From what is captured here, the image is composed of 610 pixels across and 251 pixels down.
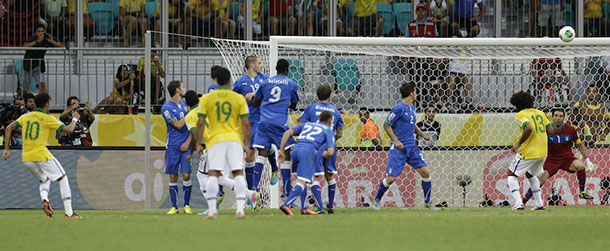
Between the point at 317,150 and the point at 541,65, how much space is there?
7.52 meters

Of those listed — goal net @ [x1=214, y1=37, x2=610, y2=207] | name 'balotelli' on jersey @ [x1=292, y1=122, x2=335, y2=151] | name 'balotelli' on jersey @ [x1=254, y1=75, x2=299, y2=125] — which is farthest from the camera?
goal net @ [x1=214, y1=37, x2=610, y2=207]

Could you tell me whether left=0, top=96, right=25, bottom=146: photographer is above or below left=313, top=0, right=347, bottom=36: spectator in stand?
below

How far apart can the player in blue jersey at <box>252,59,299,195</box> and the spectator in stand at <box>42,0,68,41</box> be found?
9348 millimetres

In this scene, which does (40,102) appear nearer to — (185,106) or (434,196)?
(185,106)

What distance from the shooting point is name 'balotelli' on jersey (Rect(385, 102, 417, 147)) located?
1570 cm

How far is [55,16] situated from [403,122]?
10104 mm

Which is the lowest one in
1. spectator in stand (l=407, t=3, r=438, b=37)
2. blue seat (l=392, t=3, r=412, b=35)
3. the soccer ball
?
the soccer ball

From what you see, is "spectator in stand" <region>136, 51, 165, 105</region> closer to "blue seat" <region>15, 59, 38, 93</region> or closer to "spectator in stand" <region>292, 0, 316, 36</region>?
"blue seat" <region>15, 59, 38, 93</region>

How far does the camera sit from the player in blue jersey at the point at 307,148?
1322 cm

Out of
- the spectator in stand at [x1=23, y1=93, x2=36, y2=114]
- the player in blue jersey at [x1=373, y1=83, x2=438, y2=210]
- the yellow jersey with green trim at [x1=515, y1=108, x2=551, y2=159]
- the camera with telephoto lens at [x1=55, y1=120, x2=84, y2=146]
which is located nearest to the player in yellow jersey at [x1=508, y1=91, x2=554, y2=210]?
the yellow jersey with green trim at [x1=515, y1=108, x2=551, y2=159]

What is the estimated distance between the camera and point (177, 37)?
22672 millimetres

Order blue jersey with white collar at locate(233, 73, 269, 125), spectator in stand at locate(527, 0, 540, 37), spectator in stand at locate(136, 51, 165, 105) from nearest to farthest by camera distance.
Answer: blue jersey with white collar at locate(233, 73, 269, 125)
spectator in stand at locate(136, 51, 165, 105)
spectator in stand at locate(527, 0, 540, 37)

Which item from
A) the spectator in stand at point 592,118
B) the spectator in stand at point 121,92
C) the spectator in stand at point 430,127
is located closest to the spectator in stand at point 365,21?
the spectator in stand at point 430,127

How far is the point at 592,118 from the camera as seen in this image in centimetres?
1939
